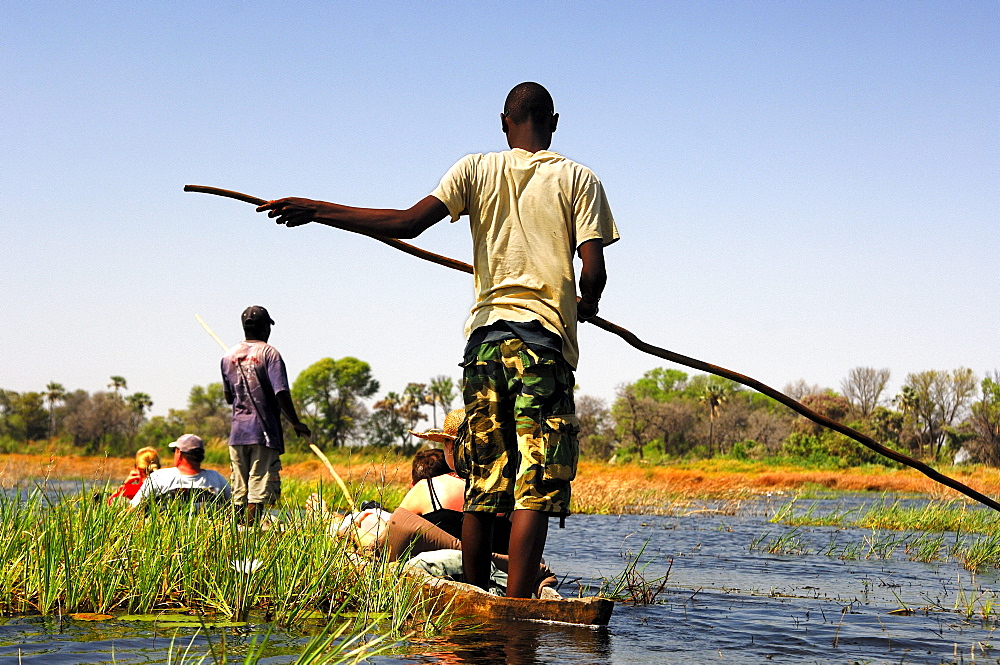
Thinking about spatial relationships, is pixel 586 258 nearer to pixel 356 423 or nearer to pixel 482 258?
pixel 482 258

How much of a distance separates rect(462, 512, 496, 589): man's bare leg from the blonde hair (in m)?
4.19

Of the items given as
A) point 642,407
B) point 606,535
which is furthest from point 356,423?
point 606,535

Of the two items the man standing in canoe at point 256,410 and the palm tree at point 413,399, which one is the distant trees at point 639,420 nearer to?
the palm tree at point 413,399

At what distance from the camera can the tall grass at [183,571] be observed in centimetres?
344

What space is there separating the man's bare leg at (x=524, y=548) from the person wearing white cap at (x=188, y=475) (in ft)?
10.7

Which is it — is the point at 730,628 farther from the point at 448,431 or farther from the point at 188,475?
the point at 188,475

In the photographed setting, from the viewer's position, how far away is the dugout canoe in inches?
136

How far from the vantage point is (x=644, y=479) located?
25203 millimetres

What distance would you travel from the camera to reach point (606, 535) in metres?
10.1

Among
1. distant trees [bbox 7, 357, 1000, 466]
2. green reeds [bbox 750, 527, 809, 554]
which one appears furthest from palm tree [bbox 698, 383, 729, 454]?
green reeds [bbox 750, 527, 809, 554]

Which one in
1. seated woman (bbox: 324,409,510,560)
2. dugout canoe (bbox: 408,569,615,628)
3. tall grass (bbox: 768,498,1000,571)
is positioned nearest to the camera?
dugout canoe (bbox: 408,569,615,628)

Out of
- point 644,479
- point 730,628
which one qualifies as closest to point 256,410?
point 730,628

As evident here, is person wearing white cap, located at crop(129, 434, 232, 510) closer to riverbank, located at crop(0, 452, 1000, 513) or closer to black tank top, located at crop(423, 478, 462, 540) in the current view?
riverbank, located at crop(0, 452, 1000, 513)

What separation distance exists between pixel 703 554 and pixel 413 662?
580 centimetres
